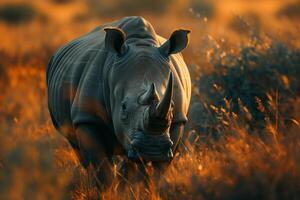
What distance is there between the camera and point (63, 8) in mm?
35938

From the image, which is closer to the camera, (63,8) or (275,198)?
(275,198)

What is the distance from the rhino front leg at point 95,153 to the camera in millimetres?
6883

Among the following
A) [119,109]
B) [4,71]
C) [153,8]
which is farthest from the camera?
[153,8]

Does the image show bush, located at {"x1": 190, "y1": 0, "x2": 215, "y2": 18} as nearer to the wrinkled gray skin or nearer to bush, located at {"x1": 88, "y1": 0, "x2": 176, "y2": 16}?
bush, located at {"x1": 88, "y1": 0, "x2": 176, "y2": 16}

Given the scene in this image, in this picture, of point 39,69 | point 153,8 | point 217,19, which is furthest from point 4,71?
point 153,8

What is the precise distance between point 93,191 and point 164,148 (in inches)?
33.7

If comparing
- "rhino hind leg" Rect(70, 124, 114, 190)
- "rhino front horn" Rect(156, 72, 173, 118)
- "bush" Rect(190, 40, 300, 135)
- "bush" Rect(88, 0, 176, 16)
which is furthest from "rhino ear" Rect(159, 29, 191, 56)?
"bush" Rect(88, 0, 176, 16)

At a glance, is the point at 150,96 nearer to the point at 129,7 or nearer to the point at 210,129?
the point at 210,129

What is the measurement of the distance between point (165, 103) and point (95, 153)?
1.19m

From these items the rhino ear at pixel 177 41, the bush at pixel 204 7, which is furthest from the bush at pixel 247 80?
the bush at pixel 204 7

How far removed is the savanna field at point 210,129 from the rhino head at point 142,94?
26cm

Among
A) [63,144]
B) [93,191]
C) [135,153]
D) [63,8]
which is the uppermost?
[135,153]

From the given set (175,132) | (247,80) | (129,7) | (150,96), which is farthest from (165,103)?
(129,7)

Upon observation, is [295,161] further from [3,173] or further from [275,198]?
[3,173]
